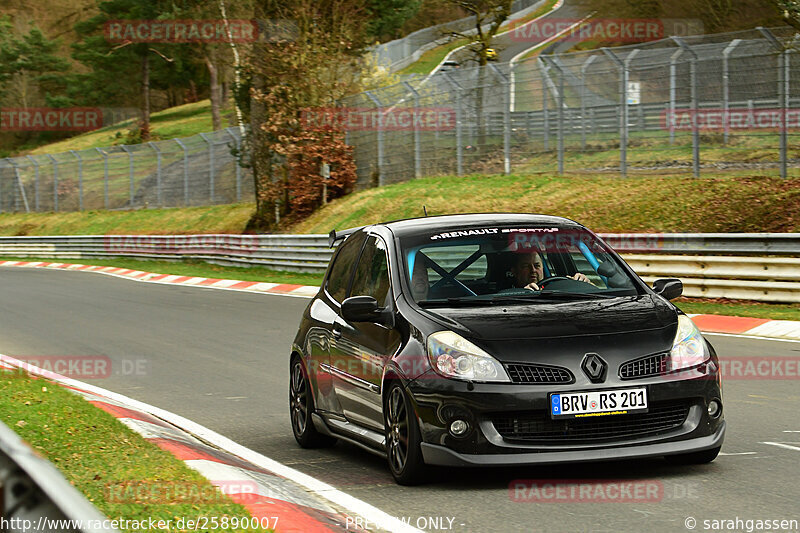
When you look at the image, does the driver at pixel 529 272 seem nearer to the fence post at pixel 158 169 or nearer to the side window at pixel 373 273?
the side window at pixel 373 273

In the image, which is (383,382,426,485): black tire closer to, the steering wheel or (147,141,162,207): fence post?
the steering wheel

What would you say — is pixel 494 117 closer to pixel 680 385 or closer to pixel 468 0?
pixel 468 0

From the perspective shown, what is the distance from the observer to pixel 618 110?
26.0 m

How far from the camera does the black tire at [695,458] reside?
6805mm

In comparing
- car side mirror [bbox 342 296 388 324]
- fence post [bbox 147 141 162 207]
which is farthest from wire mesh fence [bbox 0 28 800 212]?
car side mirror [bbox 342 296 388 324]

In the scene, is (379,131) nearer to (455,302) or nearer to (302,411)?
(302,411)

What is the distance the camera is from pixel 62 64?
102 m

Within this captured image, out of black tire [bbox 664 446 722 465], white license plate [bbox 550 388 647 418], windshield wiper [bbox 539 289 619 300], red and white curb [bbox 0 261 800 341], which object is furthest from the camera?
red and white curb [bbox 0 261 800 341]

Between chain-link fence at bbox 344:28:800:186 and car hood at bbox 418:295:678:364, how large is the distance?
1539 centimetres

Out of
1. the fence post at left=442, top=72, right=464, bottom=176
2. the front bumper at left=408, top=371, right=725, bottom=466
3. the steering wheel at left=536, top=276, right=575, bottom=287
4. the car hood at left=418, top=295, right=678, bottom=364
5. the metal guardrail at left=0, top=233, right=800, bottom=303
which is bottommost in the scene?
the metal guardrail at left=0, top=233, right=800, bottom=303

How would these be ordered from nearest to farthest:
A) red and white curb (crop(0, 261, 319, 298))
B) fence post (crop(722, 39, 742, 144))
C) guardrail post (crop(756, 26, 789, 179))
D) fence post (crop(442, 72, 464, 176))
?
guardrail post (crop(756, 26, 789, 179)) < fence post (crop(722, 39, 742, 144)) < red and white curb (crop(0, 261, 319, 298)) < fence post (crop(442, 72, 464, 176))

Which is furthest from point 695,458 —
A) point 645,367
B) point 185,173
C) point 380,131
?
point 185,173

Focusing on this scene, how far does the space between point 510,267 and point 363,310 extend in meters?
1.07

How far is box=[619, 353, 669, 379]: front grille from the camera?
21.0 feet
